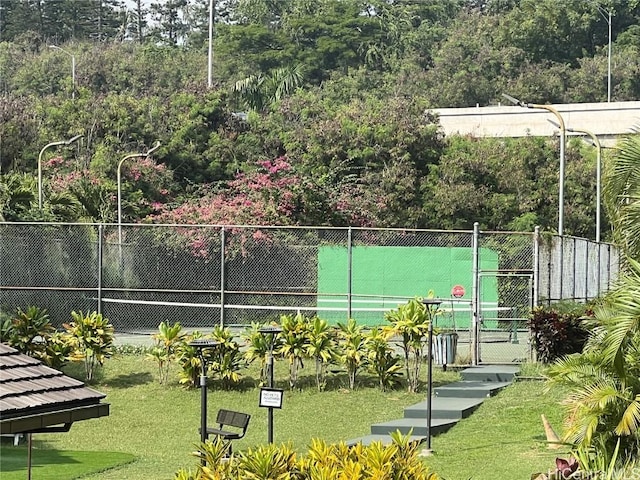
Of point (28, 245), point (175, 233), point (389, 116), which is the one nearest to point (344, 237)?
point (175, 233)

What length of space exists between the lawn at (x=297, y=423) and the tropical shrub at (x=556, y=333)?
0.94m

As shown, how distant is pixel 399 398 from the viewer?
19.8 meters

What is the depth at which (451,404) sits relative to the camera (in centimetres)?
1861

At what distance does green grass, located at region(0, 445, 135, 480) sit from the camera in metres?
14.6

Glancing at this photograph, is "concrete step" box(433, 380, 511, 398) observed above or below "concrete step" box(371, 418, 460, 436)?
above

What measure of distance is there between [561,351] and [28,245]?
39.3 ft

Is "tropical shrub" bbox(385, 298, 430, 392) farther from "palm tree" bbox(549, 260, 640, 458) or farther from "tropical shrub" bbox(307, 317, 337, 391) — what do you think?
"palm tree" bbox(549, 260, 640, 458)

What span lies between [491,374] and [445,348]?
134 centimetres

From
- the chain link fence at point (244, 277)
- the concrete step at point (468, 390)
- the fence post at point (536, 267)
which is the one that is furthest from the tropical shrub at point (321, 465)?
the chain link fence at point (244, 277)

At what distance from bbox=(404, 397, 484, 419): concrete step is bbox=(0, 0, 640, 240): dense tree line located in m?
14.7

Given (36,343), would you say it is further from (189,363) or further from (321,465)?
(321,465)

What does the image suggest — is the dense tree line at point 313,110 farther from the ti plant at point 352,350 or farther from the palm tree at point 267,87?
the ti plant at point 352,350

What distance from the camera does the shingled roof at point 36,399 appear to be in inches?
358

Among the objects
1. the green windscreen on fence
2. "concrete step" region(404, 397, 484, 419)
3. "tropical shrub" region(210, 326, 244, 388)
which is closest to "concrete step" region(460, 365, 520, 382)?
"concrete step" region(404, 397, 484, 419)
